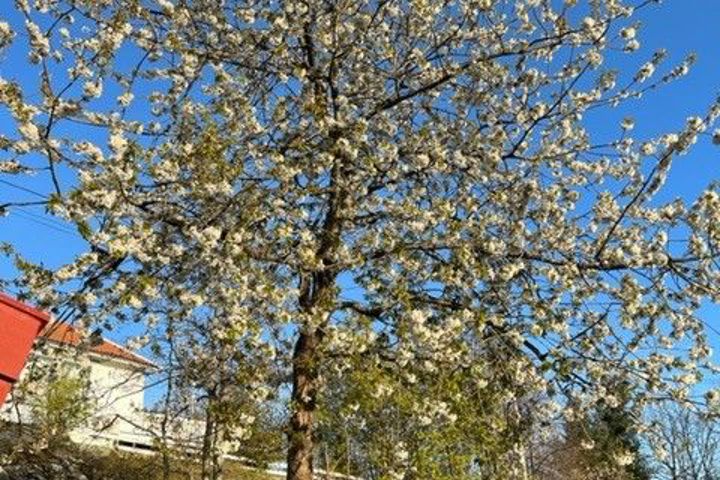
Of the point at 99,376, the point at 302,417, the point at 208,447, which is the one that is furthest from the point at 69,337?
the point at 99,376

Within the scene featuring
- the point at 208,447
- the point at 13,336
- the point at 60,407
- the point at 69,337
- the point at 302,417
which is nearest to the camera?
the point at 13,336

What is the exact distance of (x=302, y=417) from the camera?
809 centimetres

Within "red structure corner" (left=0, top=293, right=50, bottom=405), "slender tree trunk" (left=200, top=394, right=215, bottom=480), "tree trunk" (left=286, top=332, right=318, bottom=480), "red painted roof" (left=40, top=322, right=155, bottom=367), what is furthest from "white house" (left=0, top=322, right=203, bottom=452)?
"red structure corner" (left=0, top=293, right=50, bottom=405)

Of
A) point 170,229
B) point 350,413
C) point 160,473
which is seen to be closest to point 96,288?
point 170,229

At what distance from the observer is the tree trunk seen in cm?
795

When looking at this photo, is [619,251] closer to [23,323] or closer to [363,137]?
[363,137]

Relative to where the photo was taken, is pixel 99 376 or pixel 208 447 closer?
pixel 208 447

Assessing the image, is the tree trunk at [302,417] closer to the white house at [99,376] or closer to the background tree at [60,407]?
the white house at [99,376]

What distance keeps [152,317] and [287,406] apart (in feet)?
5.04

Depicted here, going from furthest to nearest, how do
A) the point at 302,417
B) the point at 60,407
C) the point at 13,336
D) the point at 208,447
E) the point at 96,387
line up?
1. the point at 96,387
2. the point at 60,407
3. the point at 208,447
4. the point at 302,417
5. the point at 13,336

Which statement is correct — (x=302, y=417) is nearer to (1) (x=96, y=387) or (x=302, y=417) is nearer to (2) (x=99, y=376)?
(1) (x=96, y=387)

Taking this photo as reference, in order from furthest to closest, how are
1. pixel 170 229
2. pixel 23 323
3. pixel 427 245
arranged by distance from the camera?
pixel 427 245, pixel 170 229, pixel 23 323

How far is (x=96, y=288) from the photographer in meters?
7.27

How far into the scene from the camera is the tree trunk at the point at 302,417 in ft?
26.1
